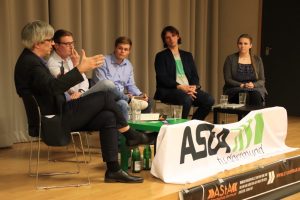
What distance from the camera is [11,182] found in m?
2.93

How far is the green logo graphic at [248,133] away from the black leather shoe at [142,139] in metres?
0.63

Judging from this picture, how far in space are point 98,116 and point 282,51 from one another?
161 inches

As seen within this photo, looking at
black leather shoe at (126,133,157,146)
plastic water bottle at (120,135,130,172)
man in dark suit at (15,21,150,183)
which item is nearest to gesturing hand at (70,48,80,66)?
man in dark suit at (15,21,150,183)

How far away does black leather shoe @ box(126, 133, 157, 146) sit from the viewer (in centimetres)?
294

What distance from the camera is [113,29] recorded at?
516 centimetres

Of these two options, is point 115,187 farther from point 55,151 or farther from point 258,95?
point 258,95

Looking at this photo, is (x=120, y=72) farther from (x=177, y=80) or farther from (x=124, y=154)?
(x=124, y=154)

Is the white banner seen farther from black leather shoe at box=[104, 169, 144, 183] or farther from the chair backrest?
the chair backrest

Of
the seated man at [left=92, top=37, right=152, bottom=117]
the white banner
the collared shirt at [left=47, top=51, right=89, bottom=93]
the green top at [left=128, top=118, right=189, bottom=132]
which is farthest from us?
the seated man at [left=92, top=37, right=152, bottom=117]

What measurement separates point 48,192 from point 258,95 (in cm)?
257

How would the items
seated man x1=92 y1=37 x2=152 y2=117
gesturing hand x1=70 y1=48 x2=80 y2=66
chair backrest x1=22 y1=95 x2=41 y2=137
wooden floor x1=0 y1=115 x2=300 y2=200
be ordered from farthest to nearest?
seated man x1=92 y1=37 x2=152 y2=117 → gesturing hand x1=70 y1=48 x2=80 y2=66 → chair backrest x1=22 y1=95 x2=41 y2=137 → wooden floor x1=0 y1=115 x2=300 y2=200

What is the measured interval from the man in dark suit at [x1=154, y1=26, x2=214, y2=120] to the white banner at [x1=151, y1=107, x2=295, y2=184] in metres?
0.89

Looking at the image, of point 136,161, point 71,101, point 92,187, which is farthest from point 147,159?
point 71,101

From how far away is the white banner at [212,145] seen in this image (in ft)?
9.36
